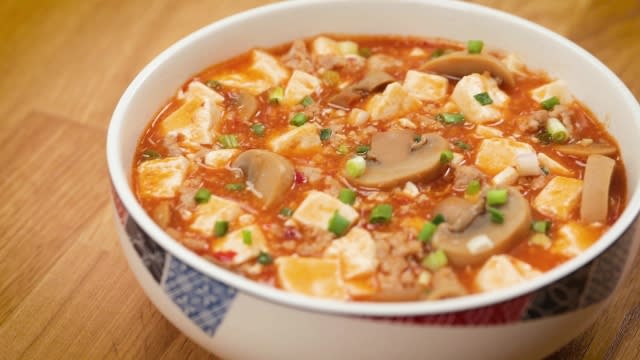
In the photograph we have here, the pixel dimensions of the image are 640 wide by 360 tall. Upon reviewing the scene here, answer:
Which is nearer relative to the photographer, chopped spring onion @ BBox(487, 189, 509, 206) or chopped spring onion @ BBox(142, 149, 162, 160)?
chopped spring onion @ BBox(487, 189, 509, 206)

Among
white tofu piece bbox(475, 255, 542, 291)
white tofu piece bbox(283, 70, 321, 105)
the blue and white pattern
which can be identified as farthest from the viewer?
white tofu piece bbox(283, 70, 321, 105)

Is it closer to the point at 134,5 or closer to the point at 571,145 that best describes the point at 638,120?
the point at 571,145

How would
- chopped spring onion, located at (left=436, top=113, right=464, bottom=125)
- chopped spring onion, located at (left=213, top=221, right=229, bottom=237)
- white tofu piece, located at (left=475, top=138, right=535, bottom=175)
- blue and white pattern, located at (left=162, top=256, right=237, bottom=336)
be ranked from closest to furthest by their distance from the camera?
blue and white pattern, located at (left=162, top=256, right=237, bottom=336)
chopped spring onion, located at (left=213, top=221, right=229, bottom=237)
white tofu piece, located at (left=475, top=138, right=535, bottom=175)
chopped spring onion, located at (left=436, top=113, right=464, bottom=125)

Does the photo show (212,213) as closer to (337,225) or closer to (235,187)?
(235,187)

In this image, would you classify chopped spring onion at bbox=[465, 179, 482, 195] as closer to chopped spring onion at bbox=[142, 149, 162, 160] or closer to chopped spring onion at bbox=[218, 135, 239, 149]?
chopped spring onion at bbox=[218, 135, 239, 149]

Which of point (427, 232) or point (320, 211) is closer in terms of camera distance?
point (427, 232)

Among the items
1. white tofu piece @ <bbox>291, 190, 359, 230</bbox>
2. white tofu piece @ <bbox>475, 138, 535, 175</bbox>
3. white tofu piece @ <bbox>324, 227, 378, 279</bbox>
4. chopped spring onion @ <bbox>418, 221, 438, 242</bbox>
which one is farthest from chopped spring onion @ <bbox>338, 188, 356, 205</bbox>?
white tofu piece @ <bbox>475, 138, 535, 175</bbox>

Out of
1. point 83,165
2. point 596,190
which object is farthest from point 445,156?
point 83,165

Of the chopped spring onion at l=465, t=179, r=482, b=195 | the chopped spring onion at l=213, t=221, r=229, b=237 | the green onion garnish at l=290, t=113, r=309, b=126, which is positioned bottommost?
the chopped spring onion at l=213, t=221, r=229, b=237
